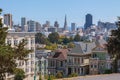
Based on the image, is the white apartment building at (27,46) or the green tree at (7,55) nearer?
the green tree at (7,55)

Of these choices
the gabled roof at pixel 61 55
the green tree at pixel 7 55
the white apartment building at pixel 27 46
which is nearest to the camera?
the green tree at pixel 7 55

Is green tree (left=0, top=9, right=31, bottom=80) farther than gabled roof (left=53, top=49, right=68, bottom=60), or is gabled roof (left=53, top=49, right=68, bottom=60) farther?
gabled roof (left=53, top=49, right=68, bottom=60)

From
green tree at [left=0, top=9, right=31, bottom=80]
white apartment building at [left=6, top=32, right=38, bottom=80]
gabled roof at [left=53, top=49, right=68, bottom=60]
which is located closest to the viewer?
green tree at [left=0, top=9, right=31, bottom=80]

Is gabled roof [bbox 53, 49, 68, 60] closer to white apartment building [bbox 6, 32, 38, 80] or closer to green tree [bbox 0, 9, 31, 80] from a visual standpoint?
white apartment building [bbox 6, 32, 38, 80]

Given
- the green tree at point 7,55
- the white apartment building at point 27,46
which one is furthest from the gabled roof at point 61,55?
the green tree at point 7,55

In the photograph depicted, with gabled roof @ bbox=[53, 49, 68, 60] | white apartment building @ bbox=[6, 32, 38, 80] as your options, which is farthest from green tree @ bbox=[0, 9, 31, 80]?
gabled roof @ bbox=[53, 49, 68, 60]

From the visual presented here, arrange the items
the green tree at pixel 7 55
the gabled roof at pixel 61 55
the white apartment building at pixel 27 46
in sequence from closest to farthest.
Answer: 1. the green tree at pixel 7 55
2. the white apartment building at pixel 27 46
3. the gabled roof at pixel 61 55

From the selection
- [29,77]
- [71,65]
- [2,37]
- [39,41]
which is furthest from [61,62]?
[39,41]

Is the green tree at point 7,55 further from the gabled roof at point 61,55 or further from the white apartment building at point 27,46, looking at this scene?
the gabled roof at point 61,55

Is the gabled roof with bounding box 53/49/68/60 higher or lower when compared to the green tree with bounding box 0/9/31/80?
lower

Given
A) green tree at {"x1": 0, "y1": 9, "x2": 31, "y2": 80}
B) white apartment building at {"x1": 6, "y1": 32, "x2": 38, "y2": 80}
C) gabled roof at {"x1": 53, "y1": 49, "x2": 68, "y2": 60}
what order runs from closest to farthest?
green tree at {"x1": 0, "y1": 9, "x2": 31, "y2": 80} → white apartment building at {"x1": 6, "y1": 32, "x2": 38, "y2": 80} → gabled roof at {"x1": 53, "y1": 49, "x2": 68, "y2": 60}

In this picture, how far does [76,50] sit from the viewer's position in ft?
219

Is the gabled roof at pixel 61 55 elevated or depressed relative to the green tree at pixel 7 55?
depressed

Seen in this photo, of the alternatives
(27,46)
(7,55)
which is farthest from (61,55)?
(7,55)
